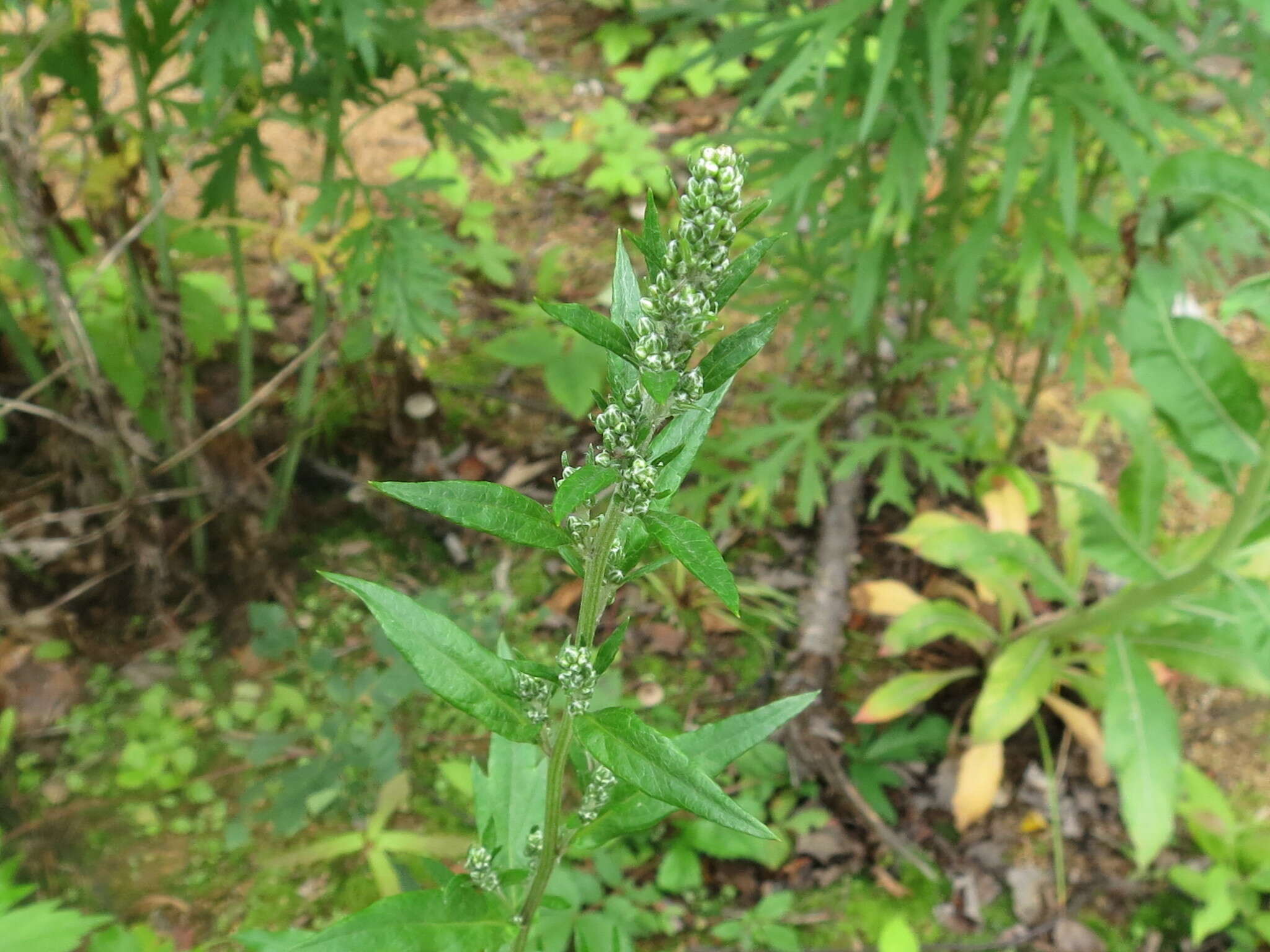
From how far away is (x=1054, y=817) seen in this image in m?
2.70

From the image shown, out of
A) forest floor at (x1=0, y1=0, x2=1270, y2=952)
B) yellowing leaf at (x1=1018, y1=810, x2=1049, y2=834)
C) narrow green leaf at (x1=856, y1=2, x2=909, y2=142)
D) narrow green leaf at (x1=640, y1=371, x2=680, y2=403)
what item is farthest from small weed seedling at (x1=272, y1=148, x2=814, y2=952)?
yellowing leaf at (x1=1018, y1=810, x2=1049, y2=834)

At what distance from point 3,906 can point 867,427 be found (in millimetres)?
2754

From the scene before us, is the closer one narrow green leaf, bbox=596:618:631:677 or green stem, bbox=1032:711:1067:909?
narrow green leaf, bbox=596:618:631:677

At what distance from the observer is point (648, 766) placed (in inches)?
34.1

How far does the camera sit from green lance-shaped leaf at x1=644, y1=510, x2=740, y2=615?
785 millimetres

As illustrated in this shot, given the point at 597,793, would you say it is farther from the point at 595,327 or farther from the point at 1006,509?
the point at 1006,509

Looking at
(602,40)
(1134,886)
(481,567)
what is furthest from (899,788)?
(602,40)

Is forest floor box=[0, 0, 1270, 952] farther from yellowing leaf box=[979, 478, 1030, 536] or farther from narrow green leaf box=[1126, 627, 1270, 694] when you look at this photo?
narrow green leaf box=[1126, 627, 1270, 694]

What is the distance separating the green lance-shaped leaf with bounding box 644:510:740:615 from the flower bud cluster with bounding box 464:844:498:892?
19.6 inches

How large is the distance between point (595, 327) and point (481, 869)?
0.70 m

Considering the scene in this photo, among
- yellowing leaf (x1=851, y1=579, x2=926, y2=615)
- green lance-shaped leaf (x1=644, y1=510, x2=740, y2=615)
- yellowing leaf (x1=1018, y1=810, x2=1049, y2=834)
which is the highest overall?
green lance-shaped leaf (x1=644, y1=510, x2=740, y2=615)

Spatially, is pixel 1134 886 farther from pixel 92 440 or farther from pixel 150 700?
pixel 92 440

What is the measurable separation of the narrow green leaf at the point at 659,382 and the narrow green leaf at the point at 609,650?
0.91 ft

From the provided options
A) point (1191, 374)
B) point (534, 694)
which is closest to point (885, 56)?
point (1191, 374)
